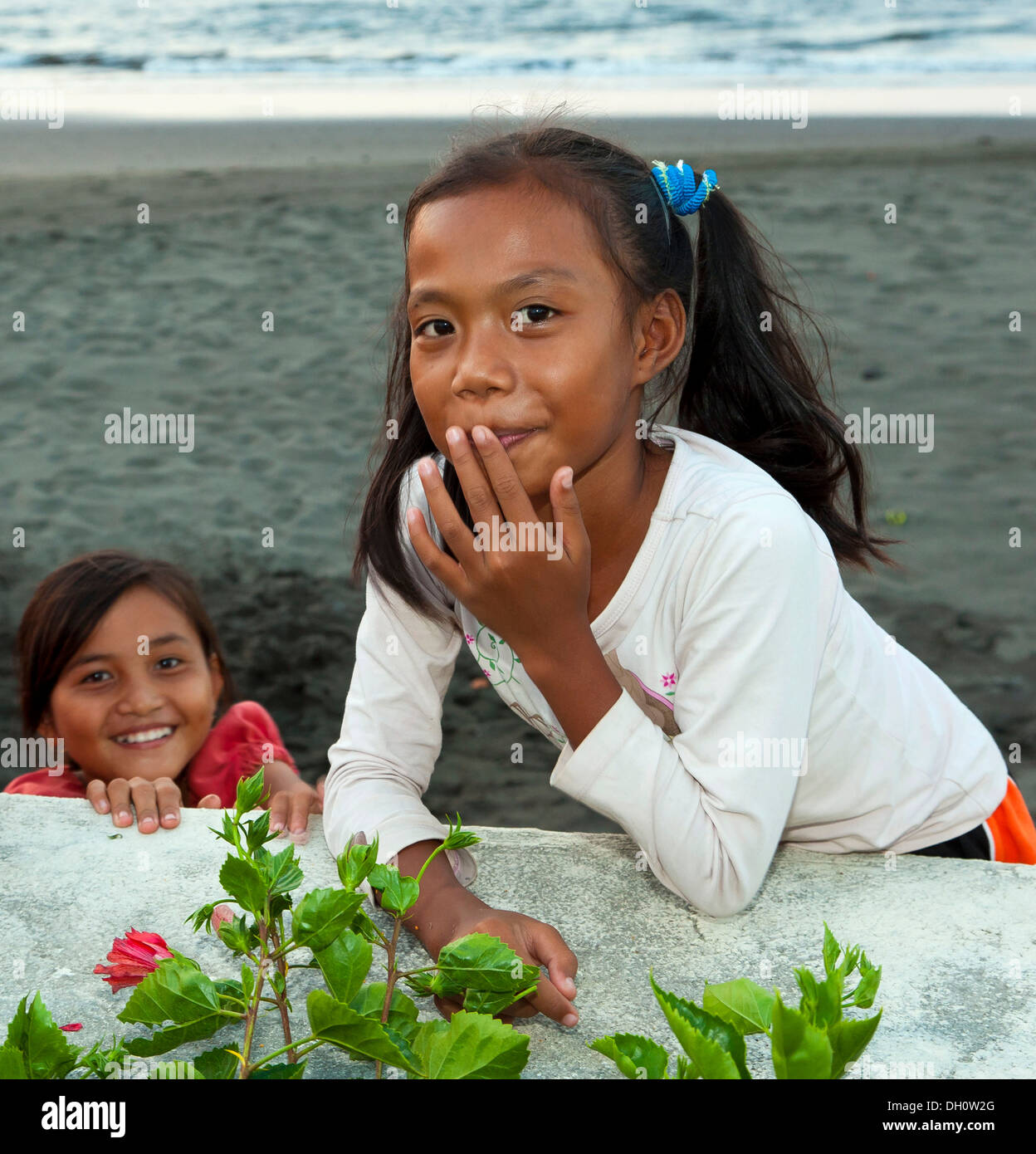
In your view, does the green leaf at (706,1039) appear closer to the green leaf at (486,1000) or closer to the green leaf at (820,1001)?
the green leaf at (820,1001)

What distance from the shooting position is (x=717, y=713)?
80.7 inches

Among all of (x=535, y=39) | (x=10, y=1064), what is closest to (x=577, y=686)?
(x=10, y=1064)

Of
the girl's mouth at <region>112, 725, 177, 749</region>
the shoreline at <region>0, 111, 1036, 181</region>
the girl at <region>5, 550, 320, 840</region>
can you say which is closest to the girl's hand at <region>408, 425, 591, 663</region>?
the girl at <region>5, 550, 320, 840</region>

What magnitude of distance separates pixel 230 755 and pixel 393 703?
1.54m

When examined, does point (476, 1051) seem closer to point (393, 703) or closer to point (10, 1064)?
point (10, 1064)

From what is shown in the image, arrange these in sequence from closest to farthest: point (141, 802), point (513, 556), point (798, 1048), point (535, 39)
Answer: point (798, 1048) < point (513, 556) < point (141, 802) < point (535, 39)

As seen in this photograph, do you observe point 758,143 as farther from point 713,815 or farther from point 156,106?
point 713,815

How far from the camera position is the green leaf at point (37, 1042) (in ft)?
Answer: 4.19

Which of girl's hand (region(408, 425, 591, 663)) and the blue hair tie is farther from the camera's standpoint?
the blue hair tie

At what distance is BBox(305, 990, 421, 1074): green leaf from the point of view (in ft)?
4.39

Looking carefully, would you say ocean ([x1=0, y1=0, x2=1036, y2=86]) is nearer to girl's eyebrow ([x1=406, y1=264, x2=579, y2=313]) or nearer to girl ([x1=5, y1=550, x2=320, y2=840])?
girl ([x1=5, y1=550, x2=320, y2=840])

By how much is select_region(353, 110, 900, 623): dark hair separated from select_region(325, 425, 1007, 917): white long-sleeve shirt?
7cm

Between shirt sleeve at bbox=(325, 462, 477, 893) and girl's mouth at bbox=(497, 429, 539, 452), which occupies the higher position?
girl's mouth at bbox=(497, 429, 539, 452)
